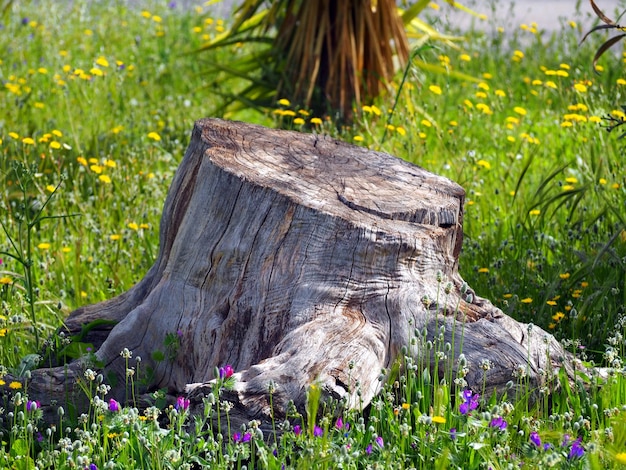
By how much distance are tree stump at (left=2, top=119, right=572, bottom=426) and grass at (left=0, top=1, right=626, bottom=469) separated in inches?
3.9

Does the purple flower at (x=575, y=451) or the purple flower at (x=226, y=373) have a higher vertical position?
the purple flower at (x=575, y=451)

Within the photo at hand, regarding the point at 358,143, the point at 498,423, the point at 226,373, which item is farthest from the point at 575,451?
the point at 358,143

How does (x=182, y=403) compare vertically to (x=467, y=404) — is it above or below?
below

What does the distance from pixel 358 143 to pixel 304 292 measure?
276cm

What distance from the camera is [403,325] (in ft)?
9.01

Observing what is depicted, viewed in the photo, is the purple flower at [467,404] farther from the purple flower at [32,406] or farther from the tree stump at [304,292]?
the purple flower at [32,406]

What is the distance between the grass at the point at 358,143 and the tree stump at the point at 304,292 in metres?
0.10

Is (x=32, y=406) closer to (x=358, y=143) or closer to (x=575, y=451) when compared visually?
(x=575, y=451)

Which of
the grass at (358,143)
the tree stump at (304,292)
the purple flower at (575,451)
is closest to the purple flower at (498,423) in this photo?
the grass at (358,143)

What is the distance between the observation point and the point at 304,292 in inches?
108

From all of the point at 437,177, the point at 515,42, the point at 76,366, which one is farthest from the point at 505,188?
the point at 515,42

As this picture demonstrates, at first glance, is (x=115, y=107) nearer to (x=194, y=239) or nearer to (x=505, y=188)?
(x=505, y=188)

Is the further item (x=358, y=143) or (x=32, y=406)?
(x=358, y=143)

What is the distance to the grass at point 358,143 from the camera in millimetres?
2334
